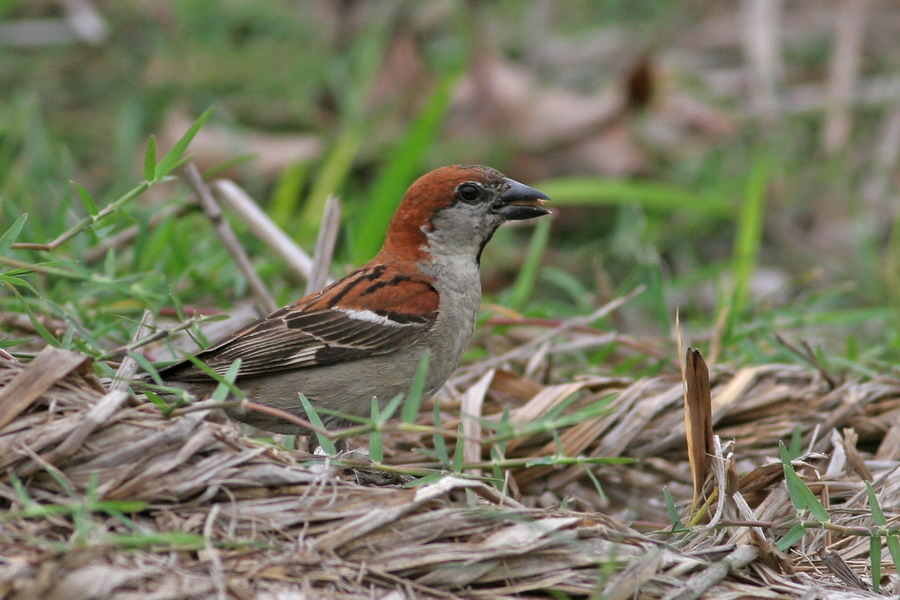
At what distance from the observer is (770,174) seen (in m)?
7.45

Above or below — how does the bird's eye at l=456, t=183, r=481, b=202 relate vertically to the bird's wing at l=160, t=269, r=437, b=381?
above

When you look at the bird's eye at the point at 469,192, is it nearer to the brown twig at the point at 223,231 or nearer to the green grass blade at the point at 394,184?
the brown twig at the point at 223,231

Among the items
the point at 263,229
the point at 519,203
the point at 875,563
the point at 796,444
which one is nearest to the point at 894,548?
the point at 875,563

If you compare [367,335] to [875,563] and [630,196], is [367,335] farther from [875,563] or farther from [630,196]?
[630,196]

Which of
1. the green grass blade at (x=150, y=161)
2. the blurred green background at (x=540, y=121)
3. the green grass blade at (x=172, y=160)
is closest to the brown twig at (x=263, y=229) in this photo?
the blurred green background at (x=540, y=121)

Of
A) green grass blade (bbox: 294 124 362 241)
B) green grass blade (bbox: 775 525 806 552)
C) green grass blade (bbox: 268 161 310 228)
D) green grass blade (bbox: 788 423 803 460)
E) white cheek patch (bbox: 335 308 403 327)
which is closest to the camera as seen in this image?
green grass blade (bbox: 775 525 806 552)

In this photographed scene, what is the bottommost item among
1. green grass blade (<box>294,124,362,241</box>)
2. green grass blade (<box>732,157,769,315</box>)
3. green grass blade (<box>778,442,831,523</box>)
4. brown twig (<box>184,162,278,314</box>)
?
green grass blade (<box>732,157,769,315</box>)

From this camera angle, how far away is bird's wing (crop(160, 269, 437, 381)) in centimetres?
364

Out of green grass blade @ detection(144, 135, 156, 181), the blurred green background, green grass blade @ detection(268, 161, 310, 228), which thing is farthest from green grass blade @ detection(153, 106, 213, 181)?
green grass blade @ detection(268, 161, 310, 228)

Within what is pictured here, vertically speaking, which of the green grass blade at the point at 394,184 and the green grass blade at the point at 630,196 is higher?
the green grass blade at the point at 394,184

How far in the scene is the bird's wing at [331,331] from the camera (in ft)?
12.0

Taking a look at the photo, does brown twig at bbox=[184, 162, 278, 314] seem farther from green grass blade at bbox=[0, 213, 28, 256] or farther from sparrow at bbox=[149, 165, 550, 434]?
green grass blade at bbox=[0, 213, 28, 256]

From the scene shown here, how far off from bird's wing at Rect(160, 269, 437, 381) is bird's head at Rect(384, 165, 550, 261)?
0.27 m

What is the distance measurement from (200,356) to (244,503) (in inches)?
43.1
